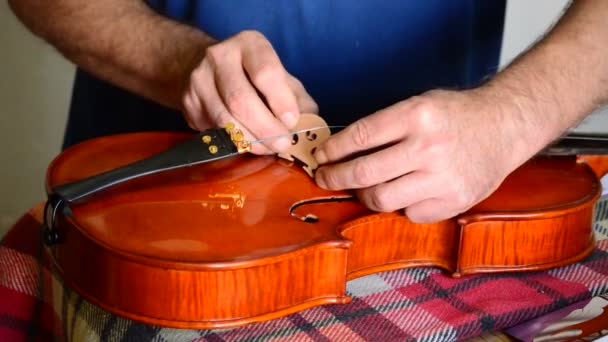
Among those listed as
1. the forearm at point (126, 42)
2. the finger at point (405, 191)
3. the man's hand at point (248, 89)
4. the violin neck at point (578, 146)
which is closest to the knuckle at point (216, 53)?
the man's hand at point (248, 89)

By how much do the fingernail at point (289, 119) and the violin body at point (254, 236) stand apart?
2.4 inches

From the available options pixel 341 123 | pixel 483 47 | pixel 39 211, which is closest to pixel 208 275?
pixel 39 211

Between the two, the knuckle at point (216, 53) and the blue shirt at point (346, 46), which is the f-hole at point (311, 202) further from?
the blue shirt at point (346, 46)

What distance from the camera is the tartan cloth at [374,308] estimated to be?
2.47 feet

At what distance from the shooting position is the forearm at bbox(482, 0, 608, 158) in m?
0.90

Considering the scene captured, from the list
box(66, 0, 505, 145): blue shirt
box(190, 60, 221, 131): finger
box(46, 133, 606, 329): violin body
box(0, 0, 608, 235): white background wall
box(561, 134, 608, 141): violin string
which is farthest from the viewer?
box(0, 0, 608, 235): white background wall

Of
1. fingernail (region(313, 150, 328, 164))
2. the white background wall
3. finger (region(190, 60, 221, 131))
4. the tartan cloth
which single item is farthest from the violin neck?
the white background wall

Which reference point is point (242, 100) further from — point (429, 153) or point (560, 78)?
point (560, 78)

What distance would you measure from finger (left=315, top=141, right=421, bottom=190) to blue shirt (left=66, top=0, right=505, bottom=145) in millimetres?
413

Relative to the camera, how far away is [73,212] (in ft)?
2.57

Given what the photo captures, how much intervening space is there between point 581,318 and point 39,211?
69cm

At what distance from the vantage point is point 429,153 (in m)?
0.83

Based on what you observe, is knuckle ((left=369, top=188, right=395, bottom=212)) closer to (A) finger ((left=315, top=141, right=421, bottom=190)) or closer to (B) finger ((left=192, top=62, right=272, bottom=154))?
(A) finger ((left=315, top=141, right=421, bottom=190))

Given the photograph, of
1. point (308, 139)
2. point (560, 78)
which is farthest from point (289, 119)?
point (560, 78)
